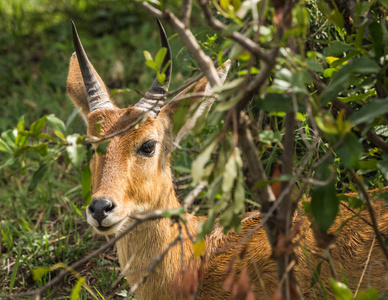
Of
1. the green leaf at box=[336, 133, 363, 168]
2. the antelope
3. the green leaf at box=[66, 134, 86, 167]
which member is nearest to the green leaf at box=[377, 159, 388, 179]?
the green leaf at box=[336, 133, 363, 168]

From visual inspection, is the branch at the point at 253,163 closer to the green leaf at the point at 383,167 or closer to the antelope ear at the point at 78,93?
the green leaf at the point at 383,167

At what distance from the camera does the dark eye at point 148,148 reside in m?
3.41

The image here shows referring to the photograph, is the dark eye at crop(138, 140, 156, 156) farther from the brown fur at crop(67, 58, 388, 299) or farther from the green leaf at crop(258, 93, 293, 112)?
the green leaf at crop(258, 93, 293, 112)

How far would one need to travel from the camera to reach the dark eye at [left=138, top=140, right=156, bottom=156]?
3.41m

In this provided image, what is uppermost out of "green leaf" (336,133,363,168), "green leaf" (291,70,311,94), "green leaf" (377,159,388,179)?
"green leaf" (291,70,311,94)

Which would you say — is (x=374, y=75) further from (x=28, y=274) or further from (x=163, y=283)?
(x=28, y=274)

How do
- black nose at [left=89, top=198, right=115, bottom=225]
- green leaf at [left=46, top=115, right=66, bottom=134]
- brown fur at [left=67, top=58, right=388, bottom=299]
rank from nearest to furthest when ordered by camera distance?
green leaf at [left=46, top=115, right=66, bottom=134], black nose at [left=89, top=198, right=115, bottom=225], brown fur at [left=67, top=58, right=388, bottom=299]

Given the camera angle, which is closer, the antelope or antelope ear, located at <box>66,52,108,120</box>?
the antelope

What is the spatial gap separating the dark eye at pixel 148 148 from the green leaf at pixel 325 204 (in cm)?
162

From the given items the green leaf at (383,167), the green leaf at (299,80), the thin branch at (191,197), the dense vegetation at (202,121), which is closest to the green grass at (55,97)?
the dense vegetation at (202,121)

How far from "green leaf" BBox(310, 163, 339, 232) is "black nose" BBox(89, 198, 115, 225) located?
1.40 meters

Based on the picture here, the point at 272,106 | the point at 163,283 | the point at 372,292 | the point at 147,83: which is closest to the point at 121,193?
the point at 163,283

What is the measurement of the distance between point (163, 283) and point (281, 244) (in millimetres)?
1588

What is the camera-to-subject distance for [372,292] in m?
1.89
